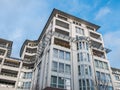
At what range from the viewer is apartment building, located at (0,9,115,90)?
99.1ft

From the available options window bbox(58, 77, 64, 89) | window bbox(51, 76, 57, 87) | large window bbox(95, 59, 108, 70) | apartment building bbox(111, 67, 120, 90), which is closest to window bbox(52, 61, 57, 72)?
window bbox(51, 76, 57, 87)

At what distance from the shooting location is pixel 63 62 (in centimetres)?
3241

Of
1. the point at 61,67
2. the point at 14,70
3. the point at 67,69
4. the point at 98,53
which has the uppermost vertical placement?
the point at 98,53

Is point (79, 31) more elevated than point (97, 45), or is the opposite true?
point (79, 31)

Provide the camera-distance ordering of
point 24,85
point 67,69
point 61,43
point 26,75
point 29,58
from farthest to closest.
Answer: point 29,58, point 26,75, point 24,85, point 61,43, point 67,69

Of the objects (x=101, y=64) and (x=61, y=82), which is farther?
(x=101, y=64)

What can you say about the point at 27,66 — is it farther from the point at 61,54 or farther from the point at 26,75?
the point at 61,54

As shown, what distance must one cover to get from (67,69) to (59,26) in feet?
47.2

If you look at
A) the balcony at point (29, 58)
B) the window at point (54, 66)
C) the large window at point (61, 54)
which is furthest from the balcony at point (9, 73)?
the window at point (54, 66)

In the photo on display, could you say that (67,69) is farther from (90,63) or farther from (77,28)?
(77,28)

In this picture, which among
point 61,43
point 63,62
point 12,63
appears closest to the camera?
point 63,62

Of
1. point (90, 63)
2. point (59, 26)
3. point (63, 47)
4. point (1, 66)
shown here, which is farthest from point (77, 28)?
point (1, 66)

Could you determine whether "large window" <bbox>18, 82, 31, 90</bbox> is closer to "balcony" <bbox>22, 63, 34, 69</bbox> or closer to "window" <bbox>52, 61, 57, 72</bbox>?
"balcony" <bbox>22, 63, 34, 69</bbox>

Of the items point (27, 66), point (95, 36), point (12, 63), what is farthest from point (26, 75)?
point (95, 36)
